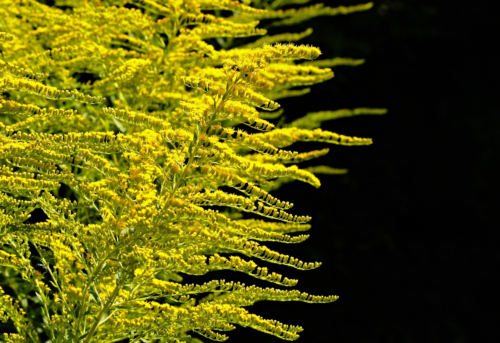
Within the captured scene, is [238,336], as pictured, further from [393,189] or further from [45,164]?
[45,164]

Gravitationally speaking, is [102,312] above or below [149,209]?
below

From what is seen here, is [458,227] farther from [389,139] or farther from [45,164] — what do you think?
[45,164]

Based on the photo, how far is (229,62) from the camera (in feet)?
5.08

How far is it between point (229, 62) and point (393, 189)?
266 inches

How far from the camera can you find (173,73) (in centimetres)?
242

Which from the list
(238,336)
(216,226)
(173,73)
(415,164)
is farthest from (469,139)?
(216,226)

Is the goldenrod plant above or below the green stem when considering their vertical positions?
above

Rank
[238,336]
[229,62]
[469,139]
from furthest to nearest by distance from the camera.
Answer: [469,139], [238,336], [229,62]

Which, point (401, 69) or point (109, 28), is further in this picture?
point (401, 69)

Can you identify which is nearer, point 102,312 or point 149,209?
point 149,209

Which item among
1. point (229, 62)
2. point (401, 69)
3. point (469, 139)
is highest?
point (229, 62)

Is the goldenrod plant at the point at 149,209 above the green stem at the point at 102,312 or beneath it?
above

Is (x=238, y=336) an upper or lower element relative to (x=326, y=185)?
lower

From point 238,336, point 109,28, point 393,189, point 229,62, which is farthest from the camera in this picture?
point 393,189
